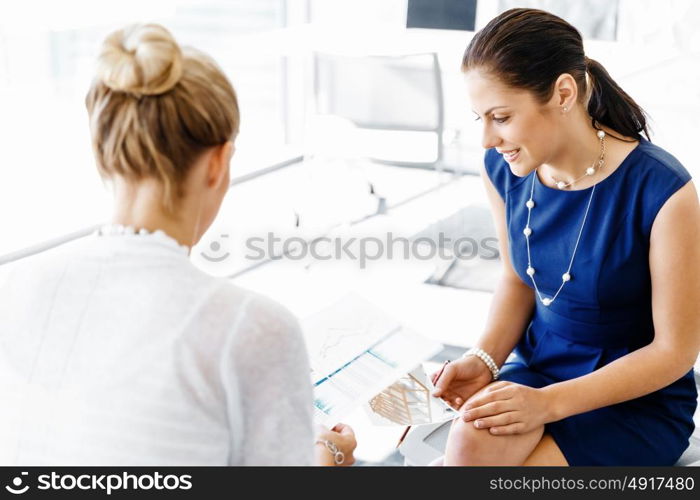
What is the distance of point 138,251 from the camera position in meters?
0.83

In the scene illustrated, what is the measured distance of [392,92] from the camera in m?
3.65

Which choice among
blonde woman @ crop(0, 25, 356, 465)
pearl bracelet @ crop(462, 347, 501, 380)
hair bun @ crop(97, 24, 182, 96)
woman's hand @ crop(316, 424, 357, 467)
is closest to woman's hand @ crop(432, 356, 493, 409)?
pearl bracelet @ crop(462, 347, 501, 380)

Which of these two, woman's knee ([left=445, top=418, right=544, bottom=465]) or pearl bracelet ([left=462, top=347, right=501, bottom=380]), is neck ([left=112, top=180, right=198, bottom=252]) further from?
pearl bracelet ([left=462, top=347, right=501, bottom=380])

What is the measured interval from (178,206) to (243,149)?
386cm

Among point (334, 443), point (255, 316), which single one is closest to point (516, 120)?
point (334, 443)

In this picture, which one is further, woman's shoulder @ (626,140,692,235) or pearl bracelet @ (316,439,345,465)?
woman's shoulder @ (626,140,692,235)

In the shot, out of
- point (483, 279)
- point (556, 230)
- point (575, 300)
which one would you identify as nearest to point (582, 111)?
point (556, 230)

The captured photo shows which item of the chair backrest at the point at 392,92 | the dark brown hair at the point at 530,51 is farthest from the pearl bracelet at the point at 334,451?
the chair backrest at the point at 392,92

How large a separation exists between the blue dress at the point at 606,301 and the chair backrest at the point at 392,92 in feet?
6.93

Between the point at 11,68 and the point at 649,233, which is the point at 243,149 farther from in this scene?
the point at 649,233

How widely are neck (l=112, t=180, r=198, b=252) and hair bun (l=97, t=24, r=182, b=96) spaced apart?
0.33 ft

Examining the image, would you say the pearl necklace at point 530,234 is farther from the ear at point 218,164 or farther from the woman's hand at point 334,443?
the ear at point 218,164

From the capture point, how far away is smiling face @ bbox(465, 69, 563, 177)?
1.33 m

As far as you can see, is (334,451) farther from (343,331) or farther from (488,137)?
(488,137)
